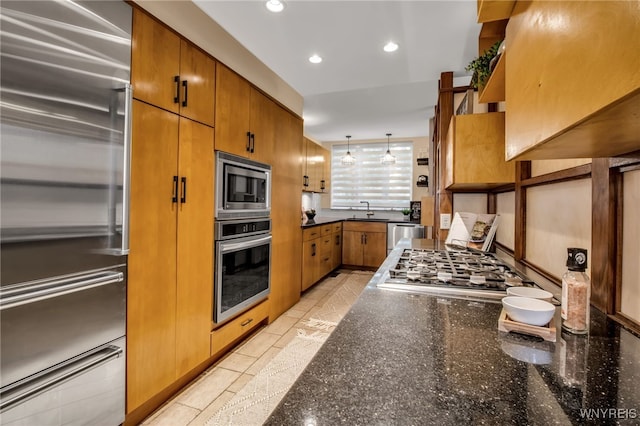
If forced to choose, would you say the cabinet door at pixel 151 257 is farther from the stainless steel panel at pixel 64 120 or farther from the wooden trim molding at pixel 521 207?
the wooden trim molding at pixel 521 207

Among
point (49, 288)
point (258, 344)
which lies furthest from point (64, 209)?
point (258, 344)

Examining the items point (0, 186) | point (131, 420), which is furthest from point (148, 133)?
point (131, 420)

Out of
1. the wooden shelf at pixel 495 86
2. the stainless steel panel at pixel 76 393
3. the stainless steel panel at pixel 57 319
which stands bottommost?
the stainless steel panel at pixel 76 393

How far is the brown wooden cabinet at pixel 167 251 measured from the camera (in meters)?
1.51

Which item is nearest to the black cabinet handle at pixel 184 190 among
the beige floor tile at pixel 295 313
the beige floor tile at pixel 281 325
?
the beige floor tile at pixel 281 325

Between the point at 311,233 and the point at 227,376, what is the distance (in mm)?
2174

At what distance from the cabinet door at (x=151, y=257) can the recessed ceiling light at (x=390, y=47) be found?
1736 mm

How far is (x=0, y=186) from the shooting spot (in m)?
1.01

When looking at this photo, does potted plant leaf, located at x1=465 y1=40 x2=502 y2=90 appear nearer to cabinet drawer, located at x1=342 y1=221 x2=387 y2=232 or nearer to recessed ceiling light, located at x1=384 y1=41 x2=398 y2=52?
recessed ceiling light, located at x1=384 y1=41 x2=398 y2=52

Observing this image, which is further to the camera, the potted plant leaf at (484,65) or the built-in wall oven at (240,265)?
Result: the built-in wall oven at (240,265)

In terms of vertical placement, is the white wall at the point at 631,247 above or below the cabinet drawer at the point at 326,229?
above

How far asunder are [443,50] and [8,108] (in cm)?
271

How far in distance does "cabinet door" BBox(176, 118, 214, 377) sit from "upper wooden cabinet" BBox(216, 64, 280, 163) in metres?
0.19

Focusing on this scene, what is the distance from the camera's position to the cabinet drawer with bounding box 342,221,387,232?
5.21 m
